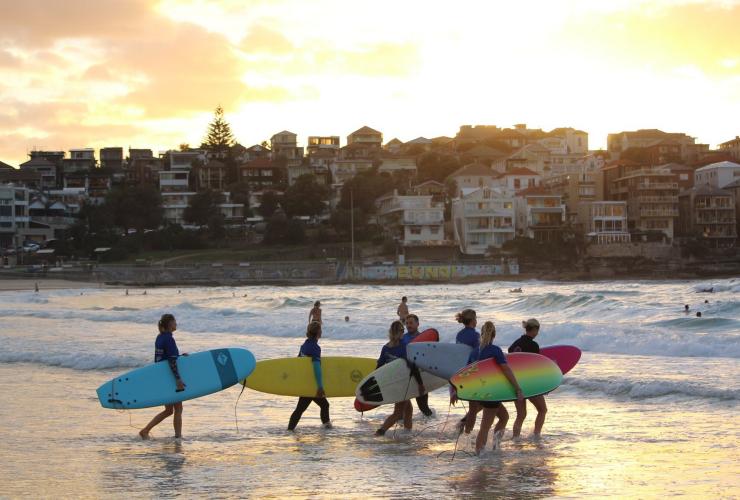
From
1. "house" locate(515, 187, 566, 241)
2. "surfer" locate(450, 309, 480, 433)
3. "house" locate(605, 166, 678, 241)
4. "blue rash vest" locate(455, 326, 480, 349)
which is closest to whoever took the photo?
"surfer" locate(450, 309, 480, 433)

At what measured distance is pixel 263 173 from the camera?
11450cm

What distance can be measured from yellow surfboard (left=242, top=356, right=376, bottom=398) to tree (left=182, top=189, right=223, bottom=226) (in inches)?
3392

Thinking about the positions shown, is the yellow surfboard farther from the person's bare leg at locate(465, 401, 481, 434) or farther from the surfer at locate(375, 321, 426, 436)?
the person's bare leg at locate(465, 401, 481, 434)

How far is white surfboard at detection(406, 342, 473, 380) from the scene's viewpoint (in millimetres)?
10492

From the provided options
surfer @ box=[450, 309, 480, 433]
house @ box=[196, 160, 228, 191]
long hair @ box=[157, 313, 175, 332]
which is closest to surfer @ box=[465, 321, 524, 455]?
surfer @ box=[450, 309, 480, 433]

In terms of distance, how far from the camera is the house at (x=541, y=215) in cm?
8725

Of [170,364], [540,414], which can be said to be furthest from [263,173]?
[540,414]

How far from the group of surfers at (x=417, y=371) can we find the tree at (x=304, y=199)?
282 ft

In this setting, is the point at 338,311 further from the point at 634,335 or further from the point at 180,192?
the point at 180,192

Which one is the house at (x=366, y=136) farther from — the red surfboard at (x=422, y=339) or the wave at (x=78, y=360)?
the red surfboard at (x=422, y=339)

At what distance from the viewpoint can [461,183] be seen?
102 metres

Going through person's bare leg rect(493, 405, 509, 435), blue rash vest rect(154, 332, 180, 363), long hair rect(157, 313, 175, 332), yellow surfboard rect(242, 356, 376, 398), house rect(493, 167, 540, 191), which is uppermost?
house rect(493, 167, 540, 191)

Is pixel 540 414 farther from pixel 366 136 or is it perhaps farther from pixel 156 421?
pixel 366 136

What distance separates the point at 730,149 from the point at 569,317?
308ft
